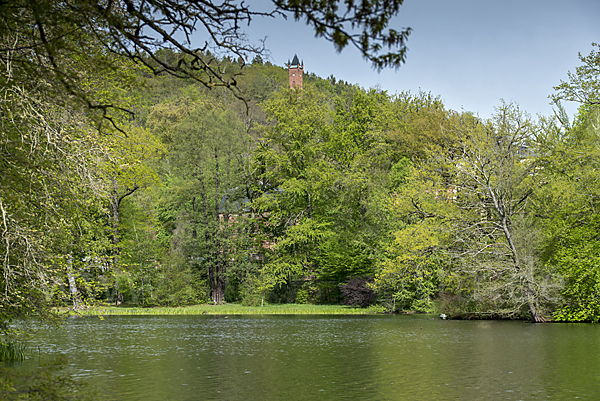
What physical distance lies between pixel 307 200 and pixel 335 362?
2733cm

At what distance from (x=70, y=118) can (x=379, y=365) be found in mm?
8434

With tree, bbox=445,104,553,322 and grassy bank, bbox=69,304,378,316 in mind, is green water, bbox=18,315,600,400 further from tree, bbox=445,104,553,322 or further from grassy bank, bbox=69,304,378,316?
grassy bank, bbox=69,304,378,316

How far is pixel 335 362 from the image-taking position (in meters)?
13.2

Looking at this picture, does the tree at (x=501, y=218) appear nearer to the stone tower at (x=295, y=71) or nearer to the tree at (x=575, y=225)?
the tree at (x=575, y=225)

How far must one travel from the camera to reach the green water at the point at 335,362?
32.3 ft

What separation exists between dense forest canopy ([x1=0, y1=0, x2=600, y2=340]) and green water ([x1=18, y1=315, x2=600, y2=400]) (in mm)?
2192

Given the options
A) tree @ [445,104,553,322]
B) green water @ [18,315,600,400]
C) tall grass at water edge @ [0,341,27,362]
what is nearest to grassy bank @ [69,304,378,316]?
tree @ [445,104,553,322]

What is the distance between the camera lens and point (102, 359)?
13.5 metres

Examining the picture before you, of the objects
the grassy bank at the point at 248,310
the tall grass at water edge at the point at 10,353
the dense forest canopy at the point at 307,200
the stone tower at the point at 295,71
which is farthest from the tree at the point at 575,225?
the stone tower at the point at 295,71

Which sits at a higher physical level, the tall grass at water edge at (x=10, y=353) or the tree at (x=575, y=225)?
the tree at (x=575, y=225)

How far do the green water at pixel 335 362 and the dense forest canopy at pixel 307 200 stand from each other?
2.19 metres

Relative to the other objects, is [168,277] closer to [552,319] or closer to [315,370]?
[552,319]

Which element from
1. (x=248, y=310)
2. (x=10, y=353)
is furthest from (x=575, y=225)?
(x=10, y=353)

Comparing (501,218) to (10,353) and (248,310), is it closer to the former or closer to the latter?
(248,310)
